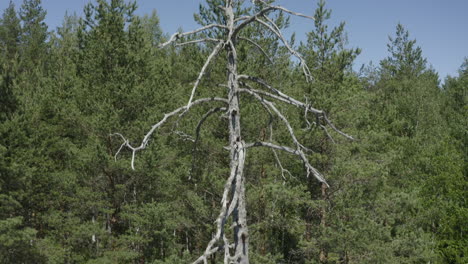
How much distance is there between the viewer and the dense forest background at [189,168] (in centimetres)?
1202

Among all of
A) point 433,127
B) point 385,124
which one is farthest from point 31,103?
point 433,127

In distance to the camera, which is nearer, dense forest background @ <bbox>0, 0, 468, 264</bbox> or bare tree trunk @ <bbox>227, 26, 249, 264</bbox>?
bare tree trunk @ <bbox>227, 26, 249, 264</bbox>

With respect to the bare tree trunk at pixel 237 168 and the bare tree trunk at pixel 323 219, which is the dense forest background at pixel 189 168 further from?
the bare tree trunk at pixel 237 168

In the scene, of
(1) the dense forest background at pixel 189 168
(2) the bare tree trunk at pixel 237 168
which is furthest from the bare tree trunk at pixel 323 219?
(2) the bare tree trunk at pixel 237 168

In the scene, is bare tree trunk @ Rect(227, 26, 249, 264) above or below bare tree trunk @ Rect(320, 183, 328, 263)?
above

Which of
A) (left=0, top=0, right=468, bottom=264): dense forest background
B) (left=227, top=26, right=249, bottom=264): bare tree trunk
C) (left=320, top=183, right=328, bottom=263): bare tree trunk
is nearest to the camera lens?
(left=227, top=26, right=249, bottom=264): bare tree trunk

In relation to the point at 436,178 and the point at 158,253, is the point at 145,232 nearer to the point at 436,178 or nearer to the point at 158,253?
the point at 158,253

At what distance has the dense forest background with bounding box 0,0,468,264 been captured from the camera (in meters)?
12.0

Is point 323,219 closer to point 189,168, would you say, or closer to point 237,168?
point 189,168

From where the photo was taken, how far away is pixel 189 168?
1154 cm

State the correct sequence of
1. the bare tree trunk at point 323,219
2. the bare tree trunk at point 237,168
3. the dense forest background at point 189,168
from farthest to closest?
the bare tree trunk at point 323,219 < the dense forest background at point 189,168 < the bare tree trunk at point 237,168

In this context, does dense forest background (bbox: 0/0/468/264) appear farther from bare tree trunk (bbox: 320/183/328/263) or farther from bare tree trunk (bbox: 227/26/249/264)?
bare tree trunk (bbox: 227/26/249/264)

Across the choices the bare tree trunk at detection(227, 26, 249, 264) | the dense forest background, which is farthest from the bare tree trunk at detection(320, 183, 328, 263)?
the bare tree trunk at detection(227, 26, 249, 264)

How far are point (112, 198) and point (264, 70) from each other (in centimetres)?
731
